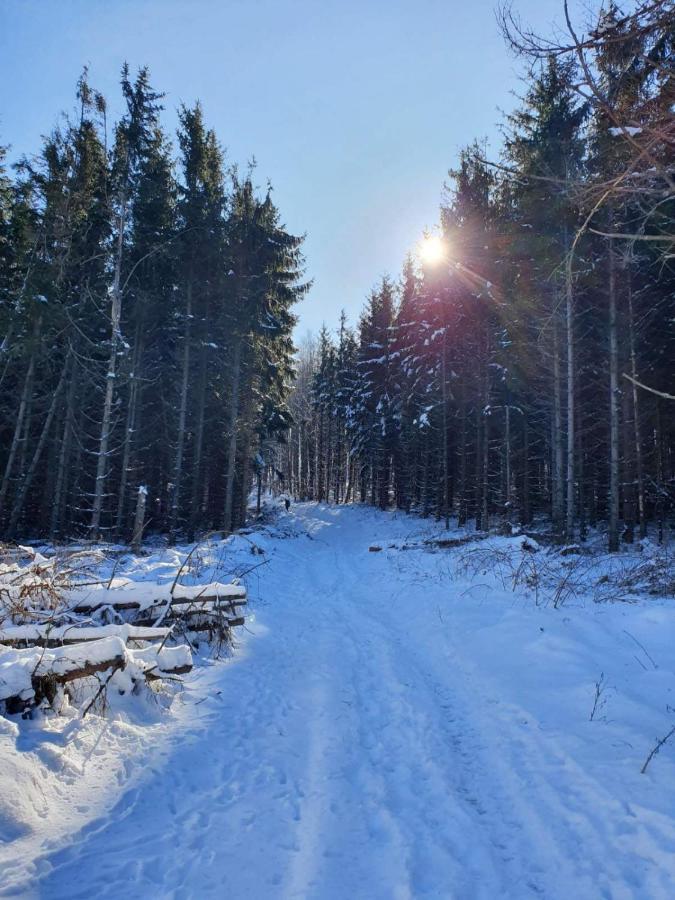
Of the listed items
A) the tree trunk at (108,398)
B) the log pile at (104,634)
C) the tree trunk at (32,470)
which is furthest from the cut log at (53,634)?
the tree trunk at (32,470)

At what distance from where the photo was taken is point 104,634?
4.77m

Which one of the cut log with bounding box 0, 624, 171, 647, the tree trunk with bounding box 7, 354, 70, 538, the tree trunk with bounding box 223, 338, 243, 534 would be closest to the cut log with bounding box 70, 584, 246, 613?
the cut log with bounding box 0, 624, 171, 647

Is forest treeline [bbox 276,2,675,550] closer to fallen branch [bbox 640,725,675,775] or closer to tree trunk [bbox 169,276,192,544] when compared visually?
fallen branch [bbox 640,725,675,775]

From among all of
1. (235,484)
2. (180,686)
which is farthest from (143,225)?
(180,686)

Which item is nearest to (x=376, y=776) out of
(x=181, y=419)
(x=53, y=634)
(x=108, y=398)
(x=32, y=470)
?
(x=53, y=634)

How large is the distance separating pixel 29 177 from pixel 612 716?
23.1 metres

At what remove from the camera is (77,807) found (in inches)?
121

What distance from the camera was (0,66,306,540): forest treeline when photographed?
16359 millimetres

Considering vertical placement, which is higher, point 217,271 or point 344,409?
point 217,271

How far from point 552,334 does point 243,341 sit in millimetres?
12908

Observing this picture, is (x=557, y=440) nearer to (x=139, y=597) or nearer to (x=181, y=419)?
(x=181, y=419)

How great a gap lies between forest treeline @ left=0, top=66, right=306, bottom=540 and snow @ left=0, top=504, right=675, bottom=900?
8.94 meters

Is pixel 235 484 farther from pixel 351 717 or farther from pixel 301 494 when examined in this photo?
pixel 301 494

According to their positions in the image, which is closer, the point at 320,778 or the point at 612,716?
the point at 320,778
